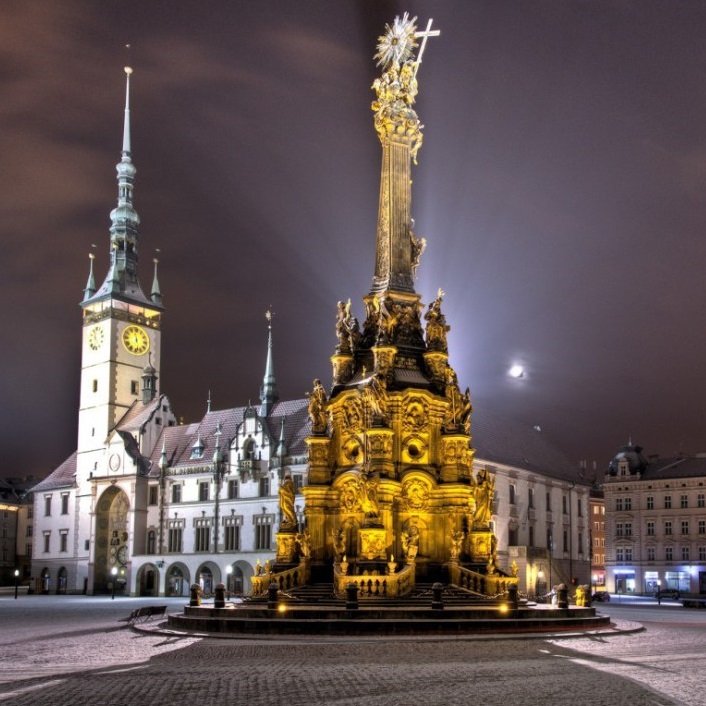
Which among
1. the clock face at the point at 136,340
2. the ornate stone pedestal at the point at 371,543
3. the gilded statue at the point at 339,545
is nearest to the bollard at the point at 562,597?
the ornate stone pedestal at the point at 371,543

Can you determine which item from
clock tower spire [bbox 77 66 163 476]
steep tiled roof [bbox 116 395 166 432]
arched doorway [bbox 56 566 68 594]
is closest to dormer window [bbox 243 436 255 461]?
steep tiled roof [bbox 116 395 166 432]

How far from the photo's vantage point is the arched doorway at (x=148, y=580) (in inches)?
3307

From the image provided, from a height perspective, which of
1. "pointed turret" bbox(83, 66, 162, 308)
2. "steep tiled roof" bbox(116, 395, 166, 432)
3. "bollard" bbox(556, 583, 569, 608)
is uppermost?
"pointed turret" bbox(83, 66, 162, 308)

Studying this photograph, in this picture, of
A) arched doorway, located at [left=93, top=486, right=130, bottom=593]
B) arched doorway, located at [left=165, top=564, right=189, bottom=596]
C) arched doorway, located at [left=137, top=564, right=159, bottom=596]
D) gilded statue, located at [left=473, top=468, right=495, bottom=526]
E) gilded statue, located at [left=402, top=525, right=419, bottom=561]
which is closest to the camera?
gilded statue, located at [left=402, top=525, right=419, bottom=561]

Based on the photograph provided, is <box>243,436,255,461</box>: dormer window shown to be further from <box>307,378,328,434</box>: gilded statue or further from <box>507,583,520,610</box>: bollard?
<box>507,583,520,610</box>: bollard

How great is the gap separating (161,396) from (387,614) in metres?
70.2

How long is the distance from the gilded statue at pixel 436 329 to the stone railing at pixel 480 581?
285 inches

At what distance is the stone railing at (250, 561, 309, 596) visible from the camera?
32188 mm

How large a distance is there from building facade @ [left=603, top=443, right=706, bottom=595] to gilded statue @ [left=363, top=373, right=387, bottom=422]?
6583cm

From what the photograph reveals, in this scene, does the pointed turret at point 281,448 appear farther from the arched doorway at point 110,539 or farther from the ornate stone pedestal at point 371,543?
the ornate stone pedestal at point 371,543

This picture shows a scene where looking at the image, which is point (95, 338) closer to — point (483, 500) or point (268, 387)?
point (268, 387)

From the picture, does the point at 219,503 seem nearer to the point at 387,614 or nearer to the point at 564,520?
the point at 564,520

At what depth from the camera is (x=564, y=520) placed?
278ft

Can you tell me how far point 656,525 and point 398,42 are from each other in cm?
6887
